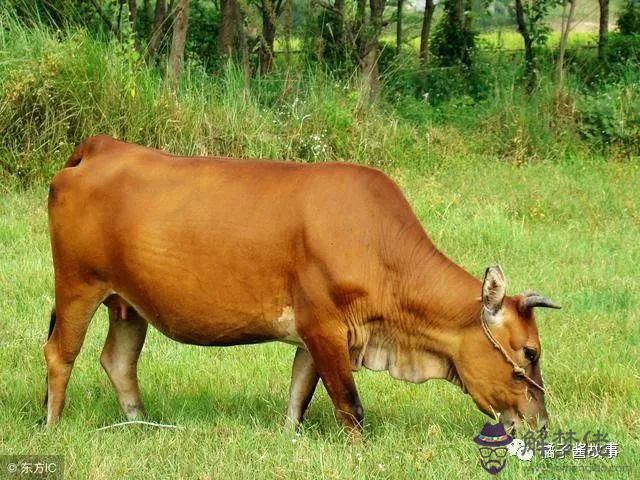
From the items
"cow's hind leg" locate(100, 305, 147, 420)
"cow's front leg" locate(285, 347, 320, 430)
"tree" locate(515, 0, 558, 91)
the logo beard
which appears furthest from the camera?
"tree" locate(515, 0, 558, 91)

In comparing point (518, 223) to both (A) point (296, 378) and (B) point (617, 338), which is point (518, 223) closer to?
(B) point (617, 338)

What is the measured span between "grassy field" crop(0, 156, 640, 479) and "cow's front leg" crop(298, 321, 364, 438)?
0.18 m

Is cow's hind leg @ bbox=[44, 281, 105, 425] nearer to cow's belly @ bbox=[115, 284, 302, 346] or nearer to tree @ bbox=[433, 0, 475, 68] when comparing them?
cow's belly @ bbox=[115, 284, 302, 346]

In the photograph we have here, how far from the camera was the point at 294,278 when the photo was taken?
5.40 m

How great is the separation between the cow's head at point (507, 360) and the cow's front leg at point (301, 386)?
2.73ft

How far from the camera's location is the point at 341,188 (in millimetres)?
5488

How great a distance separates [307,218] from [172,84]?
282 inches

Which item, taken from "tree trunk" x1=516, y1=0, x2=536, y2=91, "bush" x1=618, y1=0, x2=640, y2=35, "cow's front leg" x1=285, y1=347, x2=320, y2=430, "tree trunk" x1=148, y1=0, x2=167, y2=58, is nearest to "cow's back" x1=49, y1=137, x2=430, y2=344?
"cow's front leg" x1=285, y1=347, x2=320, y2=430

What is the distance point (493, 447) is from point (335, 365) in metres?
0.81

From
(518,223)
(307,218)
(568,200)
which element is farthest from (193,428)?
(568,200)

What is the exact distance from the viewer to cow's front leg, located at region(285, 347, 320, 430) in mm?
5781

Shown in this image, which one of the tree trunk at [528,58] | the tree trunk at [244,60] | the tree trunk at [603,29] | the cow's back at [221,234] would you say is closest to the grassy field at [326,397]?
the cow's back at [221,234]

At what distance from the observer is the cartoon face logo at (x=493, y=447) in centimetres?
507

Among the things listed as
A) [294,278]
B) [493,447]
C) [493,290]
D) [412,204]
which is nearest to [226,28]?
[412,204]
